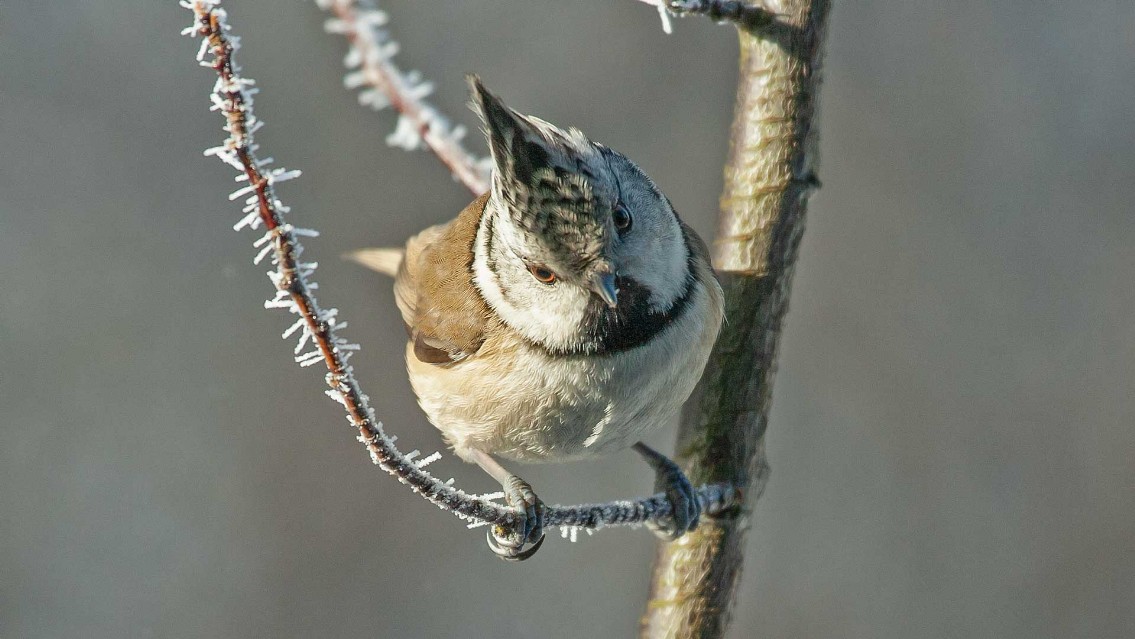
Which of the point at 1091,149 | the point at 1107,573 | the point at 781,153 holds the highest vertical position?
the point at 1091,149

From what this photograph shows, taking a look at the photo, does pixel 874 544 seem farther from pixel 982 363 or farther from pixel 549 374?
pixel 549 374

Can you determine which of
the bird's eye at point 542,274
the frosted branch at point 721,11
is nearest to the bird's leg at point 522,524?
the bird's eye at point 542,274

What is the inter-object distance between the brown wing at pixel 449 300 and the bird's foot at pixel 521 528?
0.42 m

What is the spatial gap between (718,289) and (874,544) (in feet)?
8.91

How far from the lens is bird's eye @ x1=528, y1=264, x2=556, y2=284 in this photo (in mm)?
2363

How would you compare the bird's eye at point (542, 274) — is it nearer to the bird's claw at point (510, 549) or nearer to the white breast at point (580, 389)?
the white breast at point (580, 389)

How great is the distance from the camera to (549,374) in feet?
8.21

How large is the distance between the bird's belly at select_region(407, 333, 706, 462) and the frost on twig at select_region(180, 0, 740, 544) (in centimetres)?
53

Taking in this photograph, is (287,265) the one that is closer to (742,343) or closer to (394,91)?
(742,343)

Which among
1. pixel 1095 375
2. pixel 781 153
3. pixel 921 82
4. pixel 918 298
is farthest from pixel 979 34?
pixel 781 153

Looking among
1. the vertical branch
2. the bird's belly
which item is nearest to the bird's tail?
the bird's belly

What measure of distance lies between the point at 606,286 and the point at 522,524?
641 mm

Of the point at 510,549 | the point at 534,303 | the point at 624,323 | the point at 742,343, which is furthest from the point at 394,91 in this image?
the point at 510,549

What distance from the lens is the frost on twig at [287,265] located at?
1.22m
